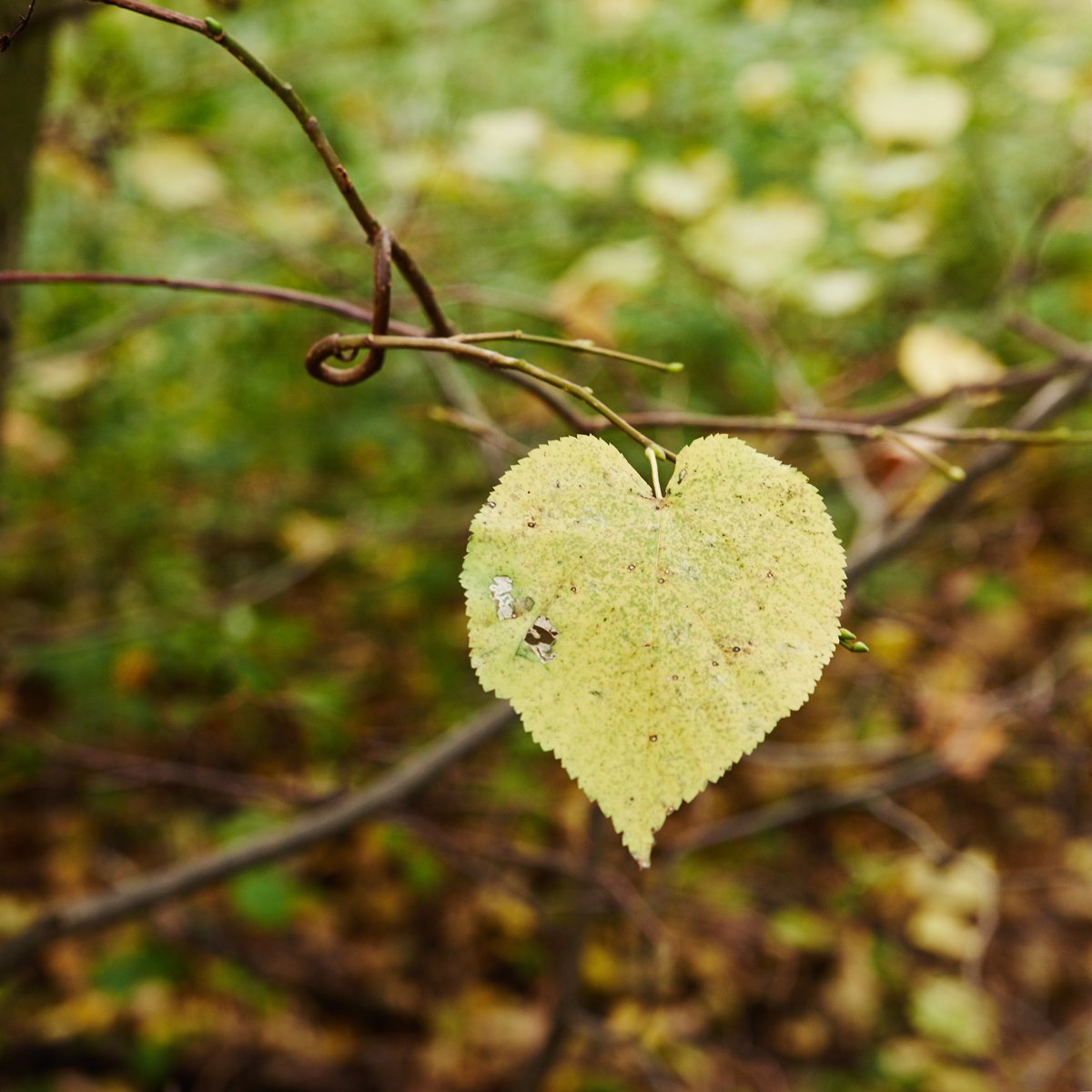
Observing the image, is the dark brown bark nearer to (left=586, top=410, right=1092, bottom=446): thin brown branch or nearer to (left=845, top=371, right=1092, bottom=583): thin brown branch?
(left=586, top=410, right=1092, bottom=446): thin brown branch

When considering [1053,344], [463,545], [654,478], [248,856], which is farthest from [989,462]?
[463,545]

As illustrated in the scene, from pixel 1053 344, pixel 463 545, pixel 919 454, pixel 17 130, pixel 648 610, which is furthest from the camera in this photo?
pixel 463 545

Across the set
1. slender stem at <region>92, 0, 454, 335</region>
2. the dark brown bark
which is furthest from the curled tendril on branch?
the dark brown bark

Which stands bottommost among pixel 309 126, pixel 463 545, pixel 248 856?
pixel 463 545

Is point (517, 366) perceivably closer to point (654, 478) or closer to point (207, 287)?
point (654, 478)

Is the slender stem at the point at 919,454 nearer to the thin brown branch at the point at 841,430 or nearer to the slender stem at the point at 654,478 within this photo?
the thin brown branch at the point at 841,430

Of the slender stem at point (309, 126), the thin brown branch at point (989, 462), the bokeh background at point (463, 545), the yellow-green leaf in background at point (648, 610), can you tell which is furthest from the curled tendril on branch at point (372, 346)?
the bokeh background at point (463, 545)

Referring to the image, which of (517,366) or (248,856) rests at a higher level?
(517,366)
